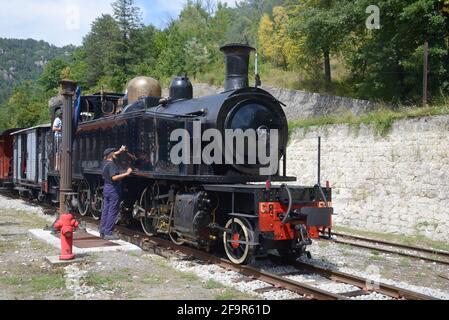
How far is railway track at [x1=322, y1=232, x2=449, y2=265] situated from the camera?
9.18 metres

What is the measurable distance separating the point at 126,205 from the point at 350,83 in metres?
18.0

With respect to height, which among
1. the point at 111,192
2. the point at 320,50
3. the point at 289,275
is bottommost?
the point at 289,275

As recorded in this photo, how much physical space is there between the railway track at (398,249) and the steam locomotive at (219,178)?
6.43ft

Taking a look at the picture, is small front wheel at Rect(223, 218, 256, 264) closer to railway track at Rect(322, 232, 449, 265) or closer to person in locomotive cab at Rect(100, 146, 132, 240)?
person in locomotive cab at Rect(100, 146, 132, 240)

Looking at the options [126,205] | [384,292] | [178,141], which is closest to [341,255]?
[384,292]

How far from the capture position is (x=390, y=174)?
43.2 ft

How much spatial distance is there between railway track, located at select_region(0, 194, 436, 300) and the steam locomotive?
201 millimetres

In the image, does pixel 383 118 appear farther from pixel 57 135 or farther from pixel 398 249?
pixel 57 135

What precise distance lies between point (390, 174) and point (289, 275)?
22.8 ft

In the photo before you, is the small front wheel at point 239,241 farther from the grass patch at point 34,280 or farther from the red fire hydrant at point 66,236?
the grass patch at point 34,280

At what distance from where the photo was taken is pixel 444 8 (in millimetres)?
17188

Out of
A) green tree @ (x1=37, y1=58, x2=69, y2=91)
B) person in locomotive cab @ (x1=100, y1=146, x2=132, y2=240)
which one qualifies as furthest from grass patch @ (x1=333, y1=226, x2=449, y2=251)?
green tree @ (x1=37, y1=58, x2=69, y2=91)

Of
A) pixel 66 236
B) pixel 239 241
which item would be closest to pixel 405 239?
pixel 239 241

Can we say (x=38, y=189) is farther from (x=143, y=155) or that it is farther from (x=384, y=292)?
(x=384, y=292)
